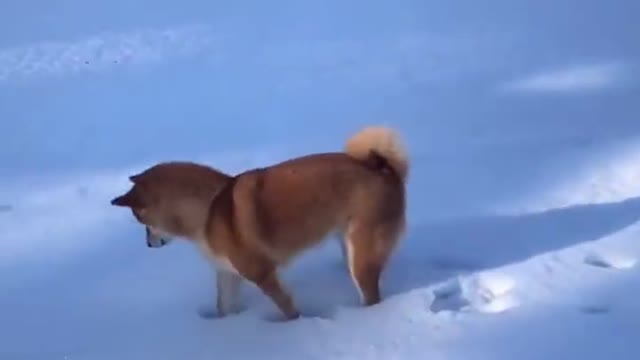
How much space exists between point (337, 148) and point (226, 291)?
186cm

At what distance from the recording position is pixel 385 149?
12.9 ft

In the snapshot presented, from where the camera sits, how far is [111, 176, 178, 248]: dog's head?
3875 millimetres

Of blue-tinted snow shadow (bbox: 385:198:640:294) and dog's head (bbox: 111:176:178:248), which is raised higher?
dog's head (bbox: 111:176:178:248)

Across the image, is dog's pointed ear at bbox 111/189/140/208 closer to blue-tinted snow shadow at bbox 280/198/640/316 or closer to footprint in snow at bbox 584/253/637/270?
blue-tinted snow shadow at bbox 280/198/640/316

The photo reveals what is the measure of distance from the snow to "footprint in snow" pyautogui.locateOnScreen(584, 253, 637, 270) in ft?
0.04

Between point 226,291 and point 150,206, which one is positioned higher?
point 150,206

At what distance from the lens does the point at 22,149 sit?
614cm

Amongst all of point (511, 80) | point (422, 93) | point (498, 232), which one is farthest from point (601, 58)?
point (498, 232)

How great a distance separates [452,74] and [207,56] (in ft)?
6.59

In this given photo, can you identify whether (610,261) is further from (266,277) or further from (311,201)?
(266,277)

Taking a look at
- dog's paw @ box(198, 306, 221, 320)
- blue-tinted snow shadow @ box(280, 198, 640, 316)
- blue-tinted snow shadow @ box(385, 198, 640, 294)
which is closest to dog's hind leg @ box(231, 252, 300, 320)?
blue-tinted snow shadow @ box(280, 198, 640, 316)

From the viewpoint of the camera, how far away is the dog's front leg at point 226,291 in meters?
4.01

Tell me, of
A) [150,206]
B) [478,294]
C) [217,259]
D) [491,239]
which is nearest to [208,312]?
[217,259]

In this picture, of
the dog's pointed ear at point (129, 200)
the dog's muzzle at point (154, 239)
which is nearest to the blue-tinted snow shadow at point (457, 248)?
the dog's muzzle at point (154, 239)
